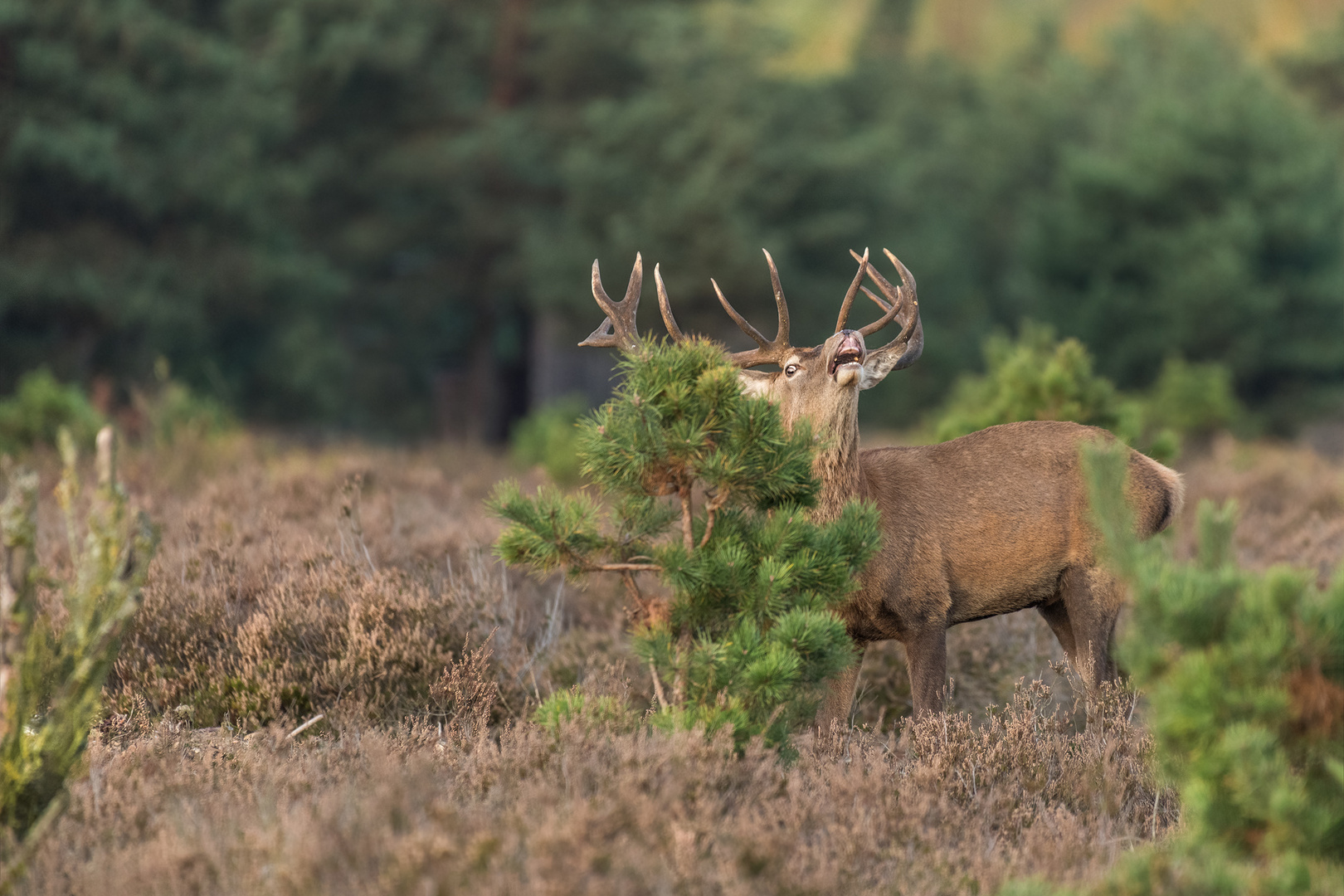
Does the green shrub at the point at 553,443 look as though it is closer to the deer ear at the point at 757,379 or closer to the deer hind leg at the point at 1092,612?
the deer ear at the point at 757,379

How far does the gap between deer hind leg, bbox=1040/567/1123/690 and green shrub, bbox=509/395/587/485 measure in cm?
657

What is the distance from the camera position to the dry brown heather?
10.3 ft

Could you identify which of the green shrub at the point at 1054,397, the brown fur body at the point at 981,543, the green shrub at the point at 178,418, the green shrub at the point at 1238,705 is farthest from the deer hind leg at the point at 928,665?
the green shrub at the point at 178,418

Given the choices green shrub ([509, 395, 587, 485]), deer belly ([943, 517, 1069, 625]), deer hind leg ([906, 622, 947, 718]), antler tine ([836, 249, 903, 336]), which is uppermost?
antler tine ([836, 249, 903, 336])

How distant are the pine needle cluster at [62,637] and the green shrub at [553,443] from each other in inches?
320

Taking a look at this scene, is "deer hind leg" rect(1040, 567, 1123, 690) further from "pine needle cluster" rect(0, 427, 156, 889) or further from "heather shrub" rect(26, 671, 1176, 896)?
"pine needle cluster" rect(0, 427, 156, 889)

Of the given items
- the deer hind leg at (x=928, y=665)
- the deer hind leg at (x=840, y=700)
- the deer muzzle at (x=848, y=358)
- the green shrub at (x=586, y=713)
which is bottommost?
the deer hind leg at (x=840, y=700)

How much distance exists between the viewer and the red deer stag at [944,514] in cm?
525

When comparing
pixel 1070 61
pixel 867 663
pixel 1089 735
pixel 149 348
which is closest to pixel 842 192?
pixel 149 348

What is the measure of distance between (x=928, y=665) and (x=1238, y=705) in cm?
240

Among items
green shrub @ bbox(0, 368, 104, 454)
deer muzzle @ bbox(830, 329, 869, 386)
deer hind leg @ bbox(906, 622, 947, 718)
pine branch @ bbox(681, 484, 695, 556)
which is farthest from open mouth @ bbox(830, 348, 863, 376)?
green shrub @ bbox(0, 368, 104, 454)

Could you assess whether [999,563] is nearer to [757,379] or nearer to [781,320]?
[757,379]

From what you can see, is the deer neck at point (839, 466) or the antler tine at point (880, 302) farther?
the antler tine at point (880, 302)

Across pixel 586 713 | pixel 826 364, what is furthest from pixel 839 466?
pixel 586 713
